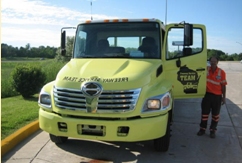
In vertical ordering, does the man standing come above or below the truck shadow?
above

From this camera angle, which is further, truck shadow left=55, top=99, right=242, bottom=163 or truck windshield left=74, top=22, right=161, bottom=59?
truck windshield left=74, top=22, right=161, bottom=59

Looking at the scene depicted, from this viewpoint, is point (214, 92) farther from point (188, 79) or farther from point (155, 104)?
point (155, 104)

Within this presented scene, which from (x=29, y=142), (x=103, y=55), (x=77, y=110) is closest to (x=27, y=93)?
(x=29, y=142)

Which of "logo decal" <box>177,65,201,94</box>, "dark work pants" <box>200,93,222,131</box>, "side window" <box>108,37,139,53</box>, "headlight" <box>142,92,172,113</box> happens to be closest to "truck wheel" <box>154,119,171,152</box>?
"headlight" <box>142,92,172,113</box>

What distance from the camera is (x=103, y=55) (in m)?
5.12

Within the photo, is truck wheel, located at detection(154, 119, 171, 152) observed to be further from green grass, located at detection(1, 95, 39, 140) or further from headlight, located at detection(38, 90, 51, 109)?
green grass, located at detection(1, 95, 39, 140)

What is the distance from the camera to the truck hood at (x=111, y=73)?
4.01m

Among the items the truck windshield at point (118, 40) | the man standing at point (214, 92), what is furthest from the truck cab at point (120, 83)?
the man standing at point (214, 92)

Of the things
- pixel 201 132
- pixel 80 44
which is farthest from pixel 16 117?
pixel 201 132

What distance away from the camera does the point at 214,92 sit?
218 inches

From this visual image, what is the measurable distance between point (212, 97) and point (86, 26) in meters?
3.04

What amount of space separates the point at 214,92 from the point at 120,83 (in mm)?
2519

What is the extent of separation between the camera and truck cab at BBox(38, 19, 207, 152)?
12.9ft

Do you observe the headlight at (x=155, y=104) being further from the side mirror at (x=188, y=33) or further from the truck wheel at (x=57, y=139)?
the truck wheel at (x=57, y=139)
